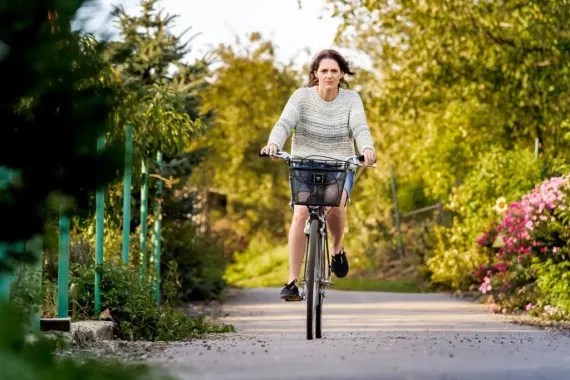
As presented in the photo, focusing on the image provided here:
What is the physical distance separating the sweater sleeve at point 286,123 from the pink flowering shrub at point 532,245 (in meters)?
4.11

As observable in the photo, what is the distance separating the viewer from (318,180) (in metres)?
7.30

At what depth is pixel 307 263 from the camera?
747 cm

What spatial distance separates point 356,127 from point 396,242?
19.1 metres

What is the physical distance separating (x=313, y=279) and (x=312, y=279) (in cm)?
1

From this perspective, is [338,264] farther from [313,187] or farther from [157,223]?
[157,223]

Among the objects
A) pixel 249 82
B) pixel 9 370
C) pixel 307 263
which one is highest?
pixel 249 82

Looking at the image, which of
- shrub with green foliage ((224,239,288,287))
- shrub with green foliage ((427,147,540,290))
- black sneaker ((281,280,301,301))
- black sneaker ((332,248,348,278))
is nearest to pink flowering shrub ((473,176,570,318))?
shrub with green foliage ((427,147,540,290))

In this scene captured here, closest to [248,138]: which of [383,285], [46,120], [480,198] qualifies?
[383,285]

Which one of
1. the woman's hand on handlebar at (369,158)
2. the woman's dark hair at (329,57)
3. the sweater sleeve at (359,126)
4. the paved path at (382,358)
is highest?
the woman's dark hair at (329,57)

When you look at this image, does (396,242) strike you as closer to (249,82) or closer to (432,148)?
(432,148)

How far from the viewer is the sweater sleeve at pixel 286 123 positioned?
25.0ft

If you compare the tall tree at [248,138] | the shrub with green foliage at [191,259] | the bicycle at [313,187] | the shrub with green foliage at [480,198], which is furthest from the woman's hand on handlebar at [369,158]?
the tall tree at [248,138]

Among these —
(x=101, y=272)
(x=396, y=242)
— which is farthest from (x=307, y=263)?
(x=396, y=242)

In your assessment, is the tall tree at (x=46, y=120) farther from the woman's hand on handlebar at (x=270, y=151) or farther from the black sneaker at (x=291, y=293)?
the black sneaker at (x=291, y=293)
